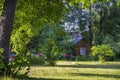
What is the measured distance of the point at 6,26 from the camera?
58.2ft

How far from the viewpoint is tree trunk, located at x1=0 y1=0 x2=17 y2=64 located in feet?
57.5

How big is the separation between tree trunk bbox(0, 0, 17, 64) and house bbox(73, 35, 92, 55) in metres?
66.5

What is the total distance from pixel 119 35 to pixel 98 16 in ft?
25.0

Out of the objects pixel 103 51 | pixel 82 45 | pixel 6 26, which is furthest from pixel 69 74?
pixel 82 45

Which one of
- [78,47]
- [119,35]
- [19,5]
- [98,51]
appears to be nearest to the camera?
[19,5]

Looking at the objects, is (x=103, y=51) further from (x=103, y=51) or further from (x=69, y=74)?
(x=69, y=74)

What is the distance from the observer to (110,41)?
76.0 meters

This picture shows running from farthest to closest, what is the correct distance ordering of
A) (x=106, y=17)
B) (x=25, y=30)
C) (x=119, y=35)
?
(x=119, y=35), (x=106, y=17), (x=25, y=30)

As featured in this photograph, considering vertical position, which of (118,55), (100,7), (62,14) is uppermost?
(100,7)

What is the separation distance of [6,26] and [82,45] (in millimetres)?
68659

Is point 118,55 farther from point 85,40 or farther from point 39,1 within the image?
point 39,1

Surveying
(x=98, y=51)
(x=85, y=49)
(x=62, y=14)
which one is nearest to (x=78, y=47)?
(x=85, y=49)

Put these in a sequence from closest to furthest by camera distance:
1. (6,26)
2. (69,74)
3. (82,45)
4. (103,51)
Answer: (6,26), (69,74), (103,51), (82,45)

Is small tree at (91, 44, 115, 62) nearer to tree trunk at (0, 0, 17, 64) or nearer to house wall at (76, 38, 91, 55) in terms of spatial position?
house wall at (76, 38, 91, 55)
